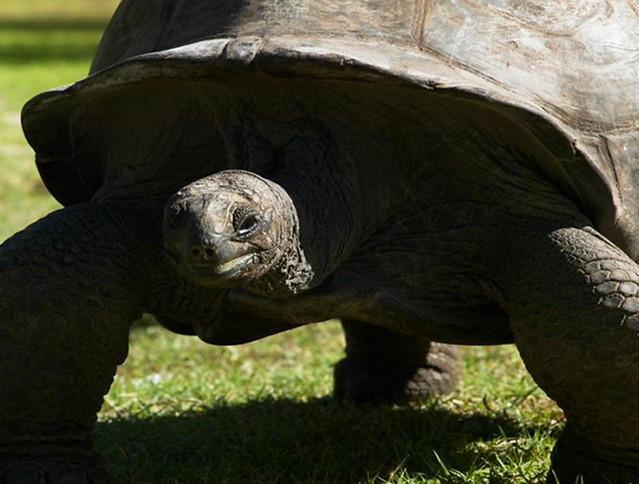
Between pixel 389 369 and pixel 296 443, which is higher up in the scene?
pixel 296 443

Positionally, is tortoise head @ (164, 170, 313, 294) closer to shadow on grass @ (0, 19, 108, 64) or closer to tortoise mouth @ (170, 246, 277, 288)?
tortoise mouth @ (170, 246, 277, 288)

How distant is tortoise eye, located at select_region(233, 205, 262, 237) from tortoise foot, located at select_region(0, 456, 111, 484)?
918 mm

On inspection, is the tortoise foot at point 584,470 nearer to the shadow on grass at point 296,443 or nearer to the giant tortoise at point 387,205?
the giant tortoise at point 387,205

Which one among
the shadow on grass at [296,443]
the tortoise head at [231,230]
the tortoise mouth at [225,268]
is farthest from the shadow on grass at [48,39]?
the tortoise mouth at [225,268]

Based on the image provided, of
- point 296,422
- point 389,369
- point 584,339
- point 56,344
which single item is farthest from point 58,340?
point 389,369

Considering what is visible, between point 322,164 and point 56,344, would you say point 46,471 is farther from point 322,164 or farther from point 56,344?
point 322,164

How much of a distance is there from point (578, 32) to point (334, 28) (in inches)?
27.5

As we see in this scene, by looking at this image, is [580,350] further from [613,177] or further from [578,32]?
[578,32]

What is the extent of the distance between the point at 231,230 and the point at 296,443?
4.44 ft

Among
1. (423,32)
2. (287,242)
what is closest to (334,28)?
(423,32)

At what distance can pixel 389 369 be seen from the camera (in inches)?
177

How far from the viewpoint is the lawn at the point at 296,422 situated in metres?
3.41

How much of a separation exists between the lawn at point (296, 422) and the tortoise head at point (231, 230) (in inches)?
31.8

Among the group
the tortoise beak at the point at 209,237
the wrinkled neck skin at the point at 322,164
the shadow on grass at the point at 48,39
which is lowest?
the shadow on grass at the point at 48,39
